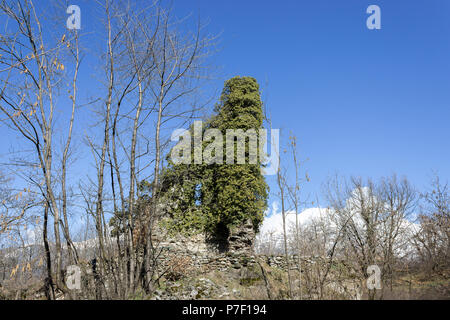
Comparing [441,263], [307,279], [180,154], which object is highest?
[180,154]

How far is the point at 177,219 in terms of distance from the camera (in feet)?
39.2

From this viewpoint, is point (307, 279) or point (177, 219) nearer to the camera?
point (307, 279)

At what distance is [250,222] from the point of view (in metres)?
11.5

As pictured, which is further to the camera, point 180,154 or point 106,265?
point 180,154
